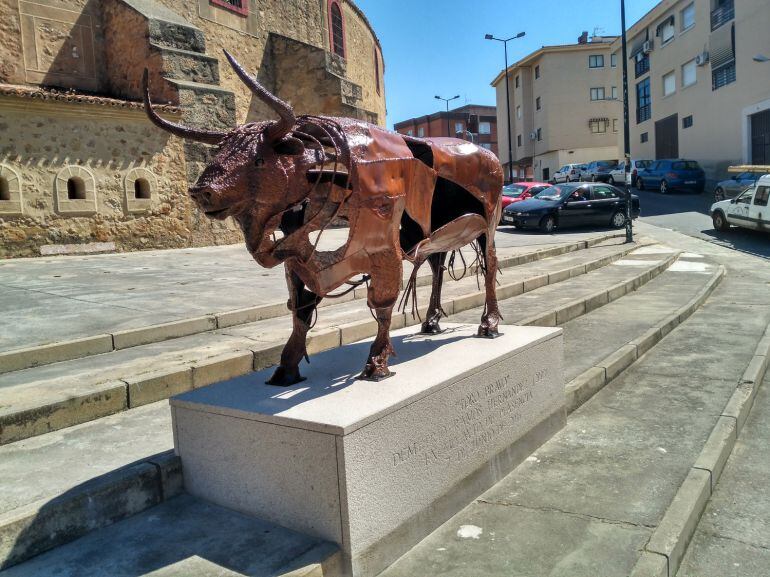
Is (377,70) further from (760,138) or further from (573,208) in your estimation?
(760,138)

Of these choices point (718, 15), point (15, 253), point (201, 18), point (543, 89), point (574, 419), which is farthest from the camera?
point (543, 89)

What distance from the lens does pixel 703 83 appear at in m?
31.5

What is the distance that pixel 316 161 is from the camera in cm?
303

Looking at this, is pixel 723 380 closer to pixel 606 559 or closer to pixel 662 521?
pixel 662 521

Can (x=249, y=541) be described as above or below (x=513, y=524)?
above

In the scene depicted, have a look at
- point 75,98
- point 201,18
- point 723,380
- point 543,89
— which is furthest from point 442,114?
point 723,380

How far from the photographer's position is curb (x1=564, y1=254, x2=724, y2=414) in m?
5.38

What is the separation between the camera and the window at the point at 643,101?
3894 centimetres

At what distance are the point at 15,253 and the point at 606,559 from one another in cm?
1384

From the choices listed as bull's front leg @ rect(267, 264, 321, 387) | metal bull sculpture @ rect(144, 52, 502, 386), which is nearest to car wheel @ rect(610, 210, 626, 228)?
metal bull sculpture @ rect(144, 52, 502, 386)

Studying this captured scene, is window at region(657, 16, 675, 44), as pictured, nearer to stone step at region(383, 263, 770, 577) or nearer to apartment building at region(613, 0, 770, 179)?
apartment building at region(613, 0, 770, 179)

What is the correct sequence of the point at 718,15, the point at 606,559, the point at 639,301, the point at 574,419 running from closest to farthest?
1. the point at 606,559
2. the point at 574,419
3. the point at 639,301
4. the point at 718,15

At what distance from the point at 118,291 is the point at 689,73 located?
3394cm

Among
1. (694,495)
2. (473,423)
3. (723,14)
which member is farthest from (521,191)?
(473,423)
